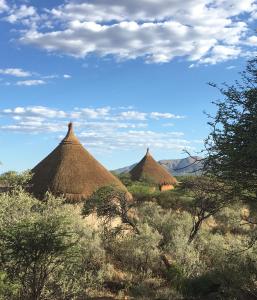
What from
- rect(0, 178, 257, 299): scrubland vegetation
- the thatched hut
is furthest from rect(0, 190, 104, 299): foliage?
the thatched hut

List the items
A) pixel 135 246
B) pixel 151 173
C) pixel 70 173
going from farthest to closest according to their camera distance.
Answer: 1. pixel 151 173
2. pixel 70 173
3. pixel 135 246

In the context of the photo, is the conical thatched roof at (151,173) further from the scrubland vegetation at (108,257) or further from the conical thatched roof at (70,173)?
the scrubland vegetation at (108,257)

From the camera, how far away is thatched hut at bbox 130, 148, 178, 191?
47153 mm

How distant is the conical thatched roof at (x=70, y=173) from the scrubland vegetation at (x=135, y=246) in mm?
7525

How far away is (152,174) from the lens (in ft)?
158

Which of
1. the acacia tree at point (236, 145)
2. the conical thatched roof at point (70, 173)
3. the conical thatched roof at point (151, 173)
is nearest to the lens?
Result: the acacia tree at point (236, 145)

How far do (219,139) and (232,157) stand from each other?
2.54ft

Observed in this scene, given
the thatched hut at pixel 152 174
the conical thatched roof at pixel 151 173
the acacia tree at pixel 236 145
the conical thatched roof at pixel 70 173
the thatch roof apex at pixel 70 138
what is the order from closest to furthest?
the acacia tree at pixel 236 145 < the conical thatched roof at pixel 70 173 < the thatch roof apex at pixel 70 138 < the thatched hut at pixel 152 174 < the conical thatched roof at pixel 151 173

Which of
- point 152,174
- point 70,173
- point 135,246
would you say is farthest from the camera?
point 152,174

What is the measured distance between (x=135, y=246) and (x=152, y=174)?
3069 centimetres

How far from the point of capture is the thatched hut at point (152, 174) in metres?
47.2

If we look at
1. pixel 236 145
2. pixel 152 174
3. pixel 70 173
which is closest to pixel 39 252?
pixel 236 145

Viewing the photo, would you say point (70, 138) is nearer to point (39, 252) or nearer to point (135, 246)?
point (135, 246)

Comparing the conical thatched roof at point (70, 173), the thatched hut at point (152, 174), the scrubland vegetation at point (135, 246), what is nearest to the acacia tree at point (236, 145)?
the scrubland vegetation at point (135, 246)
